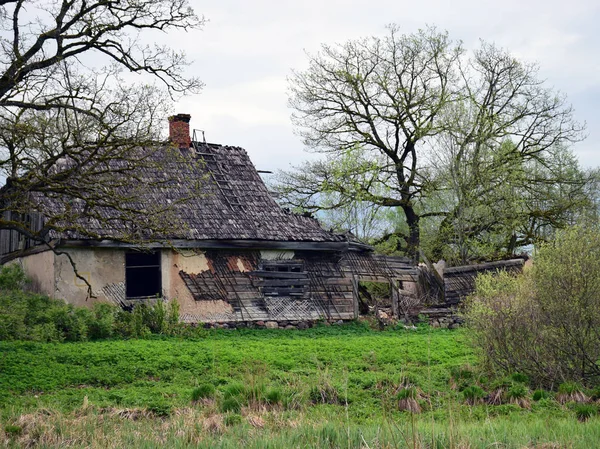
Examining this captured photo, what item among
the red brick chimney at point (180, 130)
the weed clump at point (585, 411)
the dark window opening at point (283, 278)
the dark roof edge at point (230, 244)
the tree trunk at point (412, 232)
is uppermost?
the red brick chimney at point (180, 130)

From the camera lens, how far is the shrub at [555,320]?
1324 cm

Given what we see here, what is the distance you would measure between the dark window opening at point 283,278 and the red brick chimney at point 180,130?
5.23m

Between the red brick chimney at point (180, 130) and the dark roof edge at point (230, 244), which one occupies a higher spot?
the red brick chimney at point (180, 130)

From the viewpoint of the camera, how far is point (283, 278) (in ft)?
82.2

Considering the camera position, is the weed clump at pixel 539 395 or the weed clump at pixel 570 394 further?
the weed clump at pixel 539 395

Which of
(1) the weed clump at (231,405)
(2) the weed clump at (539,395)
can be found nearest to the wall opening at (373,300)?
(2) the weed clump at (539,395)

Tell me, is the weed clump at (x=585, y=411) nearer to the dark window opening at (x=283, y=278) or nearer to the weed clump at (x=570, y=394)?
the weed clump at (x=570, y=394)

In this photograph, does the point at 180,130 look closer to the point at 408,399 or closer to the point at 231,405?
the point at 231,405

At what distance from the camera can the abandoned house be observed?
2234cm

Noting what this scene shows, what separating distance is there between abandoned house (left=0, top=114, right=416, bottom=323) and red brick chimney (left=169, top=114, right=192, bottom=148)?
34 mm

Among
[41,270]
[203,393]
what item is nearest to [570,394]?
[203,393]

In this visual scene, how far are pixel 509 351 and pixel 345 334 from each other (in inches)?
377

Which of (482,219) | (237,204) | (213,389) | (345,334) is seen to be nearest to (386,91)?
(482,219)

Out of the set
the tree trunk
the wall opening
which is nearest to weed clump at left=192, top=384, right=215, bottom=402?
the wall opening
